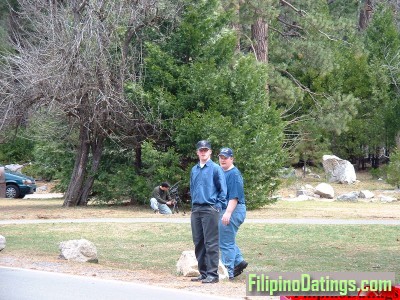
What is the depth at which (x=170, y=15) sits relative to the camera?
28.4 meters

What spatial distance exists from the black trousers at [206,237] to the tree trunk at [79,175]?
17.3m

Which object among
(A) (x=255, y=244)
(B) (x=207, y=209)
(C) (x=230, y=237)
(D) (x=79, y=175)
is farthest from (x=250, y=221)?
(B) (x=207, y=209)

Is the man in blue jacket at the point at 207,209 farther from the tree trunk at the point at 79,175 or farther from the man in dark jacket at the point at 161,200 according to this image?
the tree trunk at the point at 79,175

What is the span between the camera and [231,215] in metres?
12.7

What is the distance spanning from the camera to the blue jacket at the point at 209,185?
12273mm

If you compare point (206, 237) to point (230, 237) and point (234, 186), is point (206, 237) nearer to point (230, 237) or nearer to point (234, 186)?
point (230, 237)

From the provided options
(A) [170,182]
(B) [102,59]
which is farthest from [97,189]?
(B) [102,59]

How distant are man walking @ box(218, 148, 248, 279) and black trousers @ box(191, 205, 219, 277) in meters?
0.32

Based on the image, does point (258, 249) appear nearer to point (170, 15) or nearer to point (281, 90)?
point (170, 15)

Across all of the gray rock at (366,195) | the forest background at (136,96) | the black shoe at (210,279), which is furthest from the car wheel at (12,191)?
the black shoe at (210,279)

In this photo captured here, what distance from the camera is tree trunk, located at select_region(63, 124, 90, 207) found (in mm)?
29359

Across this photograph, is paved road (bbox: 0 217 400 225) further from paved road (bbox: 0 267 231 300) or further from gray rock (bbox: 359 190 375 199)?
gray rock (bbox: 359 190 375 199)

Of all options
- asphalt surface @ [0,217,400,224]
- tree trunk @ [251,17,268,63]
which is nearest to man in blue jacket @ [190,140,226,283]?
asphalt surface @ [0,217,400,224]

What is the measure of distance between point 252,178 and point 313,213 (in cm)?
239
